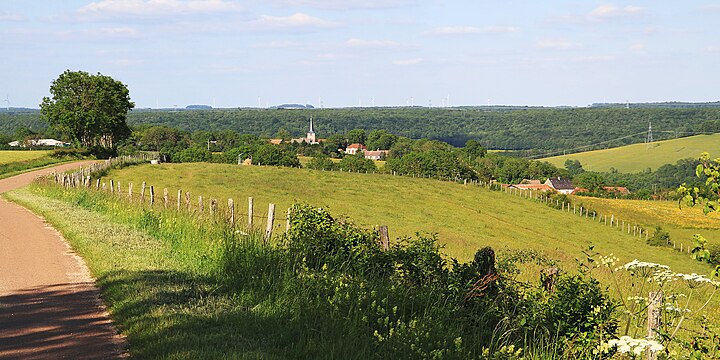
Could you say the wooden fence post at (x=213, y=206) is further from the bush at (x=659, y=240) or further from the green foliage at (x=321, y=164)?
the green foliage at (x=321, y=164)

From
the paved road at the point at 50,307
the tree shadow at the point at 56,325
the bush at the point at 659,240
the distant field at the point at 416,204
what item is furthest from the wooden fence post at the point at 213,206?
the bush at the point at 659,240

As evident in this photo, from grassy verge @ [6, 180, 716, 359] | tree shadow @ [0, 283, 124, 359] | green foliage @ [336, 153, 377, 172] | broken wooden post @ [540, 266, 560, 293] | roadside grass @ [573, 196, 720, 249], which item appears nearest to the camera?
tree shadow @ [0, 283, 124, 359]

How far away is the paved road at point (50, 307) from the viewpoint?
7.78 m

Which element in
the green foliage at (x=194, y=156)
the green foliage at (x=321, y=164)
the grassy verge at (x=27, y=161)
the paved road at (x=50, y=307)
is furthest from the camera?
the green foliage at (x=321, y=164)

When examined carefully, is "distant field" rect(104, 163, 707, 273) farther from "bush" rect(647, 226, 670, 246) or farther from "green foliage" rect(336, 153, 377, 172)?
"green foliage" rect(336, 153, 377, 172)

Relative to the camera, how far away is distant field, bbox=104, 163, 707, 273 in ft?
171

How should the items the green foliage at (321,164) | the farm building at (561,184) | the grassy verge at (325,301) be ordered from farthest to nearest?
1. the farm building at (561,184)
2. the green foliage at (321,164)
3. the grassy verge at (325,301)

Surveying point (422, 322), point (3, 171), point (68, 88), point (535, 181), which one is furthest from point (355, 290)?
point (535, 181)

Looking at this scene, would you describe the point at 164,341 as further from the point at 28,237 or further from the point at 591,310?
the point at 28,237

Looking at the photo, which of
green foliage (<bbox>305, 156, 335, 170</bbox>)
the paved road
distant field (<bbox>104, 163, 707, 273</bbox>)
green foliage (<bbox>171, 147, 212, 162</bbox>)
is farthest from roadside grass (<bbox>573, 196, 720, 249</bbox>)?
green foliage (<bbox>171, 147, 212, 162</bbox>)

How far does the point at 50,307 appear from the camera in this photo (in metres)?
9.71

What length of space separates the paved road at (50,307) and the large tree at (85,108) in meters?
72.6

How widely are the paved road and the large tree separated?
238 ft

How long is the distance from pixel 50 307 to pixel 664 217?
85204 millimetres
